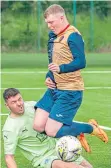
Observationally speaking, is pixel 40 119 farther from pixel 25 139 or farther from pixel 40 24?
pixel 40 24

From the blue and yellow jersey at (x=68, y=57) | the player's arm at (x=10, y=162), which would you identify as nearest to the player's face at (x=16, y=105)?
the player's arm at (x=10, y=162)

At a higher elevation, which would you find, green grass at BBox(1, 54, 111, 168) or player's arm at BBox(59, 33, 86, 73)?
player's arm at BBox(59, 33, 86, 73)

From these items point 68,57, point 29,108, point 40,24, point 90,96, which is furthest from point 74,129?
point 40,24

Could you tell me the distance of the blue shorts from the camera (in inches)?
372

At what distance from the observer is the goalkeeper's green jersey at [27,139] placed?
27.2 feet

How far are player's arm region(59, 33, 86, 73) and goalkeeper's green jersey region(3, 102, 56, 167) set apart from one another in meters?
0.82

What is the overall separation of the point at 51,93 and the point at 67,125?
483 millimetres

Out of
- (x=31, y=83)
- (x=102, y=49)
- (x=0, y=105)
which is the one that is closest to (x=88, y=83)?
(x=31, y=83)

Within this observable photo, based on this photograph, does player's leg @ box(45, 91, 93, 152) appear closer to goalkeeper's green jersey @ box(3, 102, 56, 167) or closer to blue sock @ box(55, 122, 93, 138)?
blue sock @ box(55, 122, 93, 138)

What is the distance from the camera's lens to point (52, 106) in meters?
9.66

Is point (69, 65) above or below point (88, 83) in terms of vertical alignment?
above

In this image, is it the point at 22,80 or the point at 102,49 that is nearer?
the point at 22,80

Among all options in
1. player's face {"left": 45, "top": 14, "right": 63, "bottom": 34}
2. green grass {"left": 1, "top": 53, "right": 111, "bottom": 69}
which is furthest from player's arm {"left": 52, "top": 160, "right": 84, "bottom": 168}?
green grass {"left": 1, "top": 53, "right": 111, "bottom": 69}

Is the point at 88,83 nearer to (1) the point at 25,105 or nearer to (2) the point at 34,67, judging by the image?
(2) the point at 34,67
